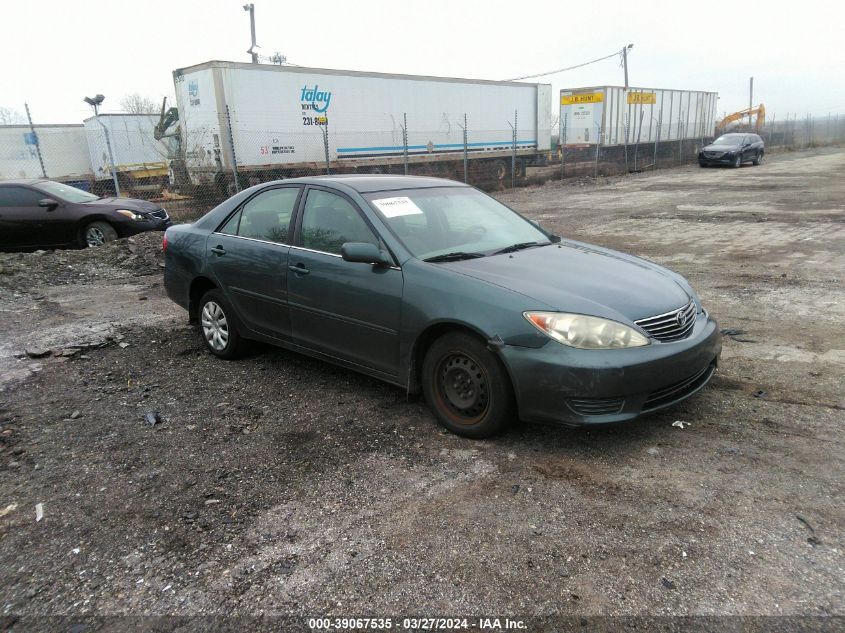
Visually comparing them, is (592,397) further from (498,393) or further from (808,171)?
(808,171)

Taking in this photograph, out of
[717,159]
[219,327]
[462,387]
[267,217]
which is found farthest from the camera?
[717,159]

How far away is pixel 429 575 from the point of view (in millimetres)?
2641

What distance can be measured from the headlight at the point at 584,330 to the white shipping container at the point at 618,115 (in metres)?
24.7

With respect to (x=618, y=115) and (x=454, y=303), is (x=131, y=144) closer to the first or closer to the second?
(x=618, y=115)

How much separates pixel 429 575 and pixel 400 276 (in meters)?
1.90

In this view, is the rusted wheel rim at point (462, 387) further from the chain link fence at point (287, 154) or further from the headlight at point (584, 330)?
the chain link fence at point (287, 154)

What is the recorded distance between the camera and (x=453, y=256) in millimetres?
4121

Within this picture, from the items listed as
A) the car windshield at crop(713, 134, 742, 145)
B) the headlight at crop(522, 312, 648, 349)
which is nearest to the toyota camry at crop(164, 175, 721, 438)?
the headlight at crop(522, 312, 648, 349)

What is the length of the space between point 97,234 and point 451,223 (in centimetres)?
919

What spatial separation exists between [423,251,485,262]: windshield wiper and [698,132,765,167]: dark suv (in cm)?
2946

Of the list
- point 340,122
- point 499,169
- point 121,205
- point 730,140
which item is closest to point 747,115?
point 730,140

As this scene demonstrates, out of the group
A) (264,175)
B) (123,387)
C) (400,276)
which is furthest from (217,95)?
(400,276)

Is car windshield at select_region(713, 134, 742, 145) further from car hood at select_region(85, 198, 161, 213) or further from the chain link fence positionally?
car hood at select_region(85, 198, 161, 213)

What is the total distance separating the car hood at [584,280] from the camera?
357 centimetres
